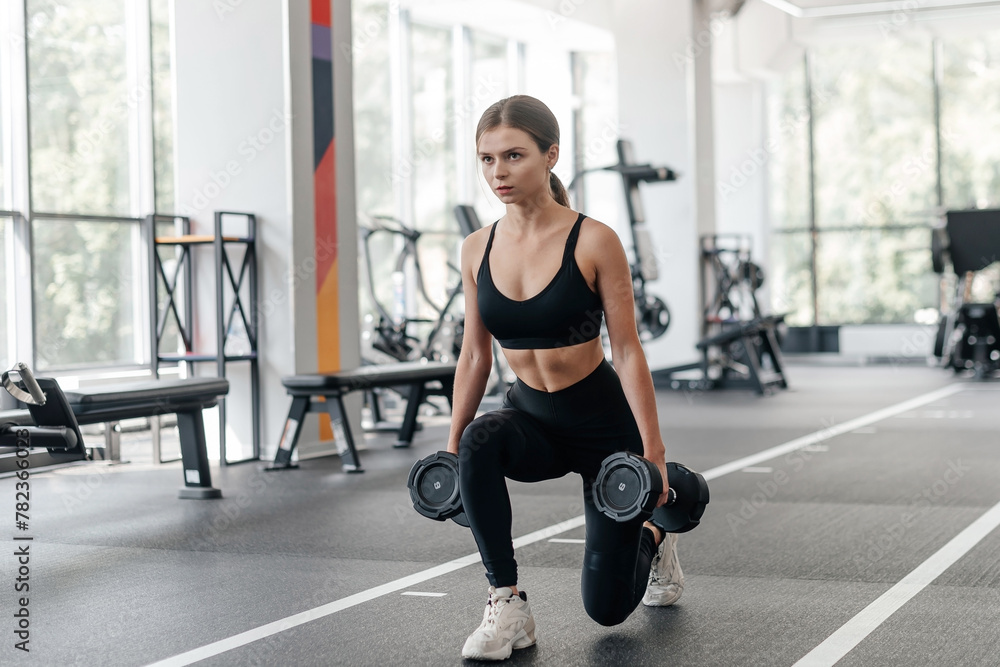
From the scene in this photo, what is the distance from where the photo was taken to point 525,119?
223 cm

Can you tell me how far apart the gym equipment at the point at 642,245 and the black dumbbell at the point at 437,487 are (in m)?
6.49

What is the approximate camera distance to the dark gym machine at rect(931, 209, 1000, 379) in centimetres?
1020

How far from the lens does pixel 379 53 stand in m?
10.4

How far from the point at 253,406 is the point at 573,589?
3185mm

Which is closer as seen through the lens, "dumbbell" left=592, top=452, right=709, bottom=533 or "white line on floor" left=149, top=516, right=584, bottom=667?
"dumbbell" left=592, top=452, right=709, bottom=533

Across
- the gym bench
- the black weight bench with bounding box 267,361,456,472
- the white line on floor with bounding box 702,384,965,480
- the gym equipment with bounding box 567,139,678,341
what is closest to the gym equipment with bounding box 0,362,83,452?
the gym bench

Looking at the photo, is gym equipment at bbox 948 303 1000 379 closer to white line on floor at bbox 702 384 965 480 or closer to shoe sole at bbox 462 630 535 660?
white line on floor at bbox 702 384 965 480

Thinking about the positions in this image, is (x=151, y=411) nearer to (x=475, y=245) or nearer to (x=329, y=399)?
(x=329, y=399)

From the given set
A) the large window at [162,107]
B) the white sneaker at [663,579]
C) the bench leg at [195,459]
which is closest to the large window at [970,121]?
the large window at [162,107]

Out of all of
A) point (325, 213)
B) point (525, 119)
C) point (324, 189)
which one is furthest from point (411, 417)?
point (525, 119)

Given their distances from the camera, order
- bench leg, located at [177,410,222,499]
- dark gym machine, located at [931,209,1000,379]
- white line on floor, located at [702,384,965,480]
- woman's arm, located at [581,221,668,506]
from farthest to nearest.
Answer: dark gym machine, located at [931,209,1000,379] → white line on floor, located at [702,384,965,480] → bench leg, located at [177,410,222,499] → woman's arm, located at [581,221,668,506]

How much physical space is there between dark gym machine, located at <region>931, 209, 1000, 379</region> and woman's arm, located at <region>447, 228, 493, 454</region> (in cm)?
Result: 885

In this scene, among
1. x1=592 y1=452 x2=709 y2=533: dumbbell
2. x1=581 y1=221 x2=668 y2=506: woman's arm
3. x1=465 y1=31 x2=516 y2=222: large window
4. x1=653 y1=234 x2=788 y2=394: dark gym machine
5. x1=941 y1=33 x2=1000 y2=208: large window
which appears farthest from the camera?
x1=941 y1=33 x2=1000 y2=208: large window

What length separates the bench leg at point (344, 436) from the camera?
5.19 m
